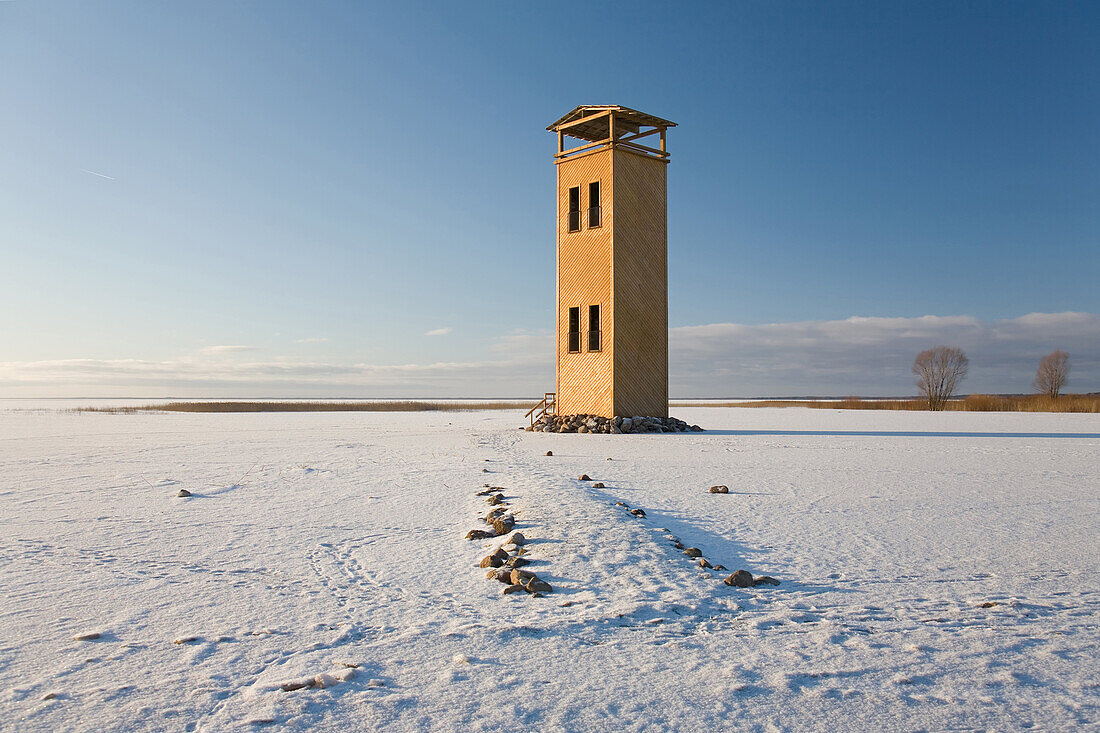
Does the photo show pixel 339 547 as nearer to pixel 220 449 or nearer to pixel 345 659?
pixel 345 659

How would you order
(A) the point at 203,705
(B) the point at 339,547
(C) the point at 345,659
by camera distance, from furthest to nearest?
(B) the point at 339,547 → (C) the point at 345,659 → (A) the point at 203,705

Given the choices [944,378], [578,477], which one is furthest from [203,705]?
[944,378]

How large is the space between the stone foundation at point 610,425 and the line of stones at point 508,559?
511 inches

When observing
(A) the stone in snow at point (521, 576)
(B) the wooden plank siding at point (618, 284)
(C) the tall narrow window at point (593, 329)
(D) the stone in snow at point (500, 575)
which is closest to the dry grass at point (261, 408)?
(B) the wooden plank siding at point (618, 284)

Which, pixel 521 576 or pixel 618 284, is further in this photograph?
pixel 618 284

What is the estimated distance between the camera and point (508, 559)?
18.6 ft

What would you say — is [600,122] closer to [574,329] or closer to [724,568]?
[574,329]

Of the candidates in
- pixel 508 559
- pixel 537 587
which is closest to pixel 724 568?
pixel 537 587

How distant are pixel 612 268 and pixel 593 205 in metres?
2.29

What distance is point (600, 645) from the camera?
397 cm

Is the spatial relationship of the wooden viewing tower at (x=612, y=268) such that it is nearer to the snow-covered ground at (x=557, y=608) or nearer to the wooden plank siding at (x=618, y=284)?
the wooden plank siding at (x=618, y=284)

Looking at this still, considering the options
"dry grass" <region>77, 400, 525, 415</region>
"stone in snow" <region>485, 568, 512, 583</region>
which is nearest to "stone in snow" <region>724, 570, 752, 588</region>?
"stone in snow" <region>485, 568, 512, 583</region>

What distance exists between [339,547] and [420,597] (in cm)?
174

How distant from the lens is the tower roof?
70.2 ft
